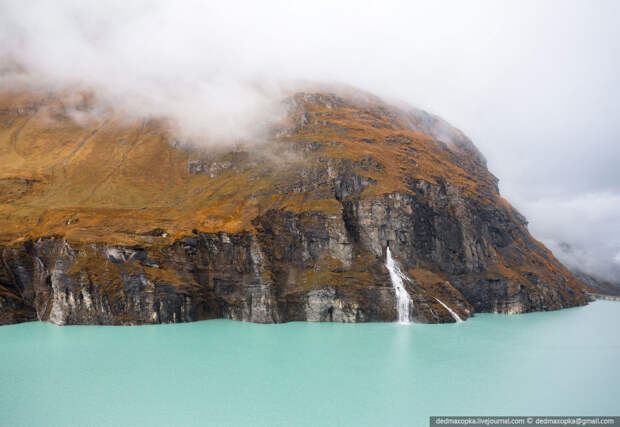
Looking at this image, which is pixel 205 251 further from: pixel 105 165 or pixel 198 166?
pixel 105 165

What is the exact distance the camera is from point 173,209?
296ft

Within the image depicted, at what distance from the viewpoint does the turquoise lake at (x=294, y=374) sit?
30125 millimetres

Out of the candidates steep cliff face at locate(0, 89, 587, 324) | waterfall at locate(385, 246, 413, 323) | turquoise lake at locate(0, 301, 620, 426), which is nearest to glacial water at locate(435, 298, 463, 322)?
steep cliff face at locate(0, 89, 587, 324)

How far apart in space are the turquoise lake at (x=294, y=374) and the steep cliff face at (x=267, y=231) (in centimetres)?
747

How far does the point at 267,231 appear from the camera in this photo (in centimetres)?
8019

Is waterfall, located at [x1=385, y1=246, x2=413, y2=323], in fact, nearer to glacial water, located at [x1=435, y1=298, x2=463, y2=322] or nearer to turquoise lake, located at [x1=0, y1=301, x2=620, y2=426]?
turquoise lake, located at [x1=0, y1=301, x2=620, y2=426]

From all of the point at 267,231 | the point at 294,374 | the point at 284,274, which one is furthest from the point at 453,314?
the point at 294,374

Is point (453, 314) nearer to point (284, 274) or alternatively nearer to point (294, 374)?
point (284, 274)

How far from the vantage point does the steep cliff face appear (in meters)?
69.9

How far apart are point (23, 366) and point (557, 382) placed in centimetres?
5238

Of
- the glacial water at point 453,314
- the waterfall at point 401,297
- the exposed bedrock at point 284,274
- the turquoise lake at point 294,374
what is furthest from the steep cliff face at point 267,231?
the turquoise lake at point 294,374

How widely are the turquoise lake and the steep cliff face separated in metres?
7.47

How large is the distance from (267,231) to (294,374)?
42.6 m

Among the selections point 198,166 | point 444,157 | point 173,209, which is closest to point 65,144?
point 198,166
